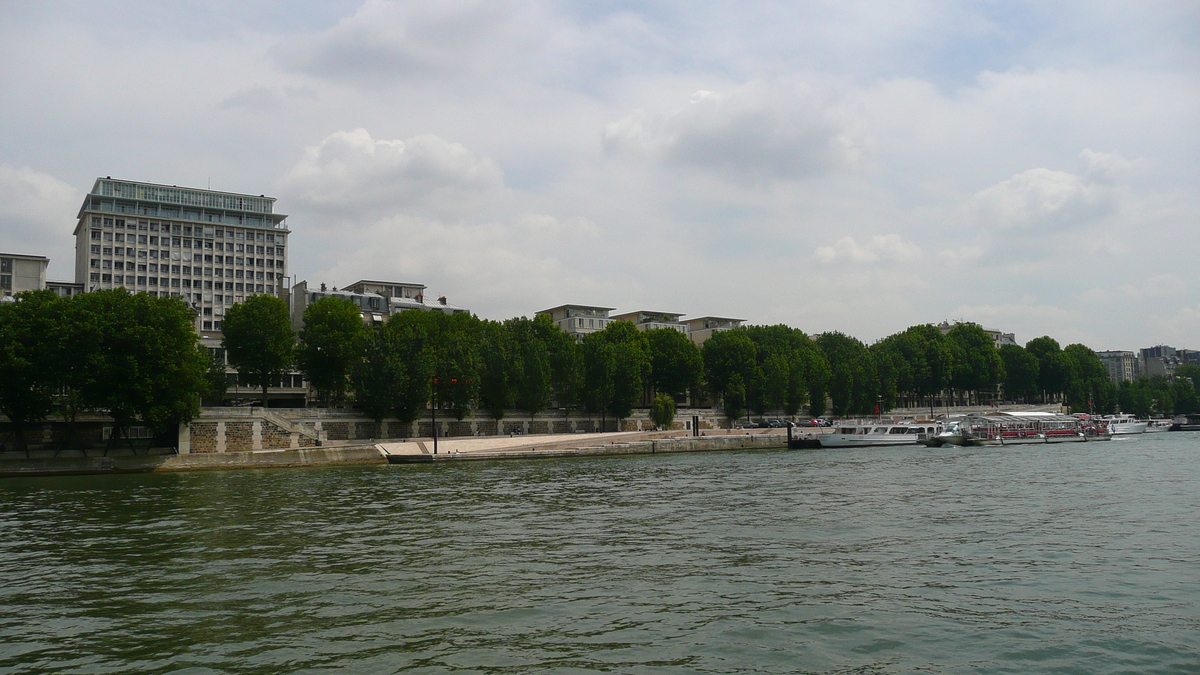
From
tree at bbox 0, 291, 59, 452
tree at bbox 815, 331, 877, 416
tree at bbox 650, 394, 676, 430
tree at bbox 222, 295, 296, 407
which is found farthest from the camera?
tree at bbox 815, 331, 877, 416

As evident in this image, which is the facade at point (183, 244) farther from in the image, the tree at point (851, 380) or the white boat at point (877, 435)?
the white boat at point (877, 435)

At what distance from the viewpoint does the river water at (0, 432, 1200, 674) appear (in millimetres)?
12484

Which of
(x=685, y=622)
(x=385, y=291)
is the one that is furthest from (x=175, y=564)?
(x=385, y=291)

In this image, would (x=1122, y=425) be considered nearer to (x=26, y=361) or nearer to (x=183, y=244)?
(x=26, y=361)

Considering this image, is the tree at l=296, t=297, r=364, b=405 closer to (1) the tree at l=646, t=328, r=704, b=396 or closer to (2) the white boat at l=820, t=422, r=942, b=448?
(1) the tree at l=646, t=328, r=704, b=396

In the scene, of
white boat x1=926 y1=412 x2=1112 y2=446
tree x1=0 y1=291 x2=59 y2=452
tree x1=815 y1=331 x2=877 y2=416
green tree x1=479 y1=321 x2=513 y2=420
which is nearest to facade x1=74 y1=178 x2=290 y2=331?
green tree x1=479 y1=321 x2=513 y2=420

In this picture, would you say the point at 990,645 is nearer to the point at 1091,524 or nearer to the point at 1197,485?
the point at 1091,524

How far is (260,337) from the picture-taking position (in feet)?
270

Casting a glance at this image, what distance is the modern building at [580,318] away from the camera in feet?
490

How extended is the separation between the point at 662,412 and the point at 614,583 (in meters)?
77.5

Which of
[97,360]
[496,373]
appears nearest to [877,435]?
[496,373]

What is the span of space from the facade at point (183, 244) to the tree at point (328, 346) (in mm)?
49495

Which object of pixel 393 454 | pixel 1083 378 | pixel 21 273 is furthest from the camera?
pixel 1083 378

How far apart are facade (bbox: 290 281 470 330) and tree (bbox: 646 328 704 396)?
25492mm
